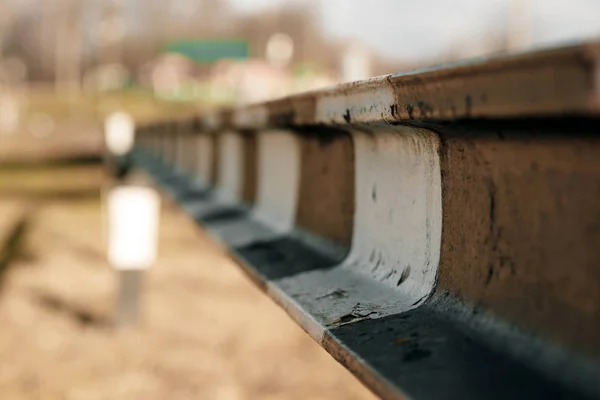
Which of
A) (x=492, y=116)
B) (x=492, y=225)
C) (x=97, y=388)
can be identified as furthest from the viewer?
(x=97, y=388)

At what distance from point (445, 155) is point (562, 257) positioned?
1.15ft

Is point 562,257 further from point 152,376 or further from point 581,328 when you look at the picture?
point 152,376

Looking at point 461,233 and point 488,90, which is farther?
point 461,233

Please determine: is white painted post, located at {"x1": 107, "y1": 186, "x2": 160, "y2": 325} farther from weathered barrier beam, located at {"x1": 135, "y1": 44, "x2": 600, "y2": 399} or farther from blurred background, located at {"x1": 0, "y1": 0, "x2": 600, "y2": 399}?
weathered barrier beam, located at {"x1": 135, "y1": 44, "x2": 600, "y2": 399}

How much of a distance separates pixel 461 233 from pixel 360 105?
0.99 ft

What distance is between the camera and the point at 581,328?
0.86m

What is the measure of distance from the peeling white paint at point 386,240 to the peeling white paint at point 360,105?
0.27ft

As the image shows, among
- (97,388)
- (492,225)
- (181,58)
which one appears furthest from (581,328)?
(181,58)

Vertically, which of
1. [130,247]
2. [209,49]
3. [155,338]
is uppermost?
[209,49]

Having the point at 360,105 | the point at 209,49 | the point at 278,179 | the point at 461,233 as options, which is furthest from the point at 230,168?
the point at 209,49

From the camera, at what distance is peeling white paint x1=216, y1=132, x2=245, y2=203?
10.7 ft

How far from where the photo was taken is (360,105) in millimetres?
1304

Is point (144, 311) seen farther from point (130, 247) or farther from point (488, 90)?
point (488, 90)

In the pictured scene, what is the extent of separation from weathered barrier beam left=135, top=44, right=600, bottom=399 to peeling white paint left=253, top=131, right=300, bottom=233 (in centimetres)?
37
